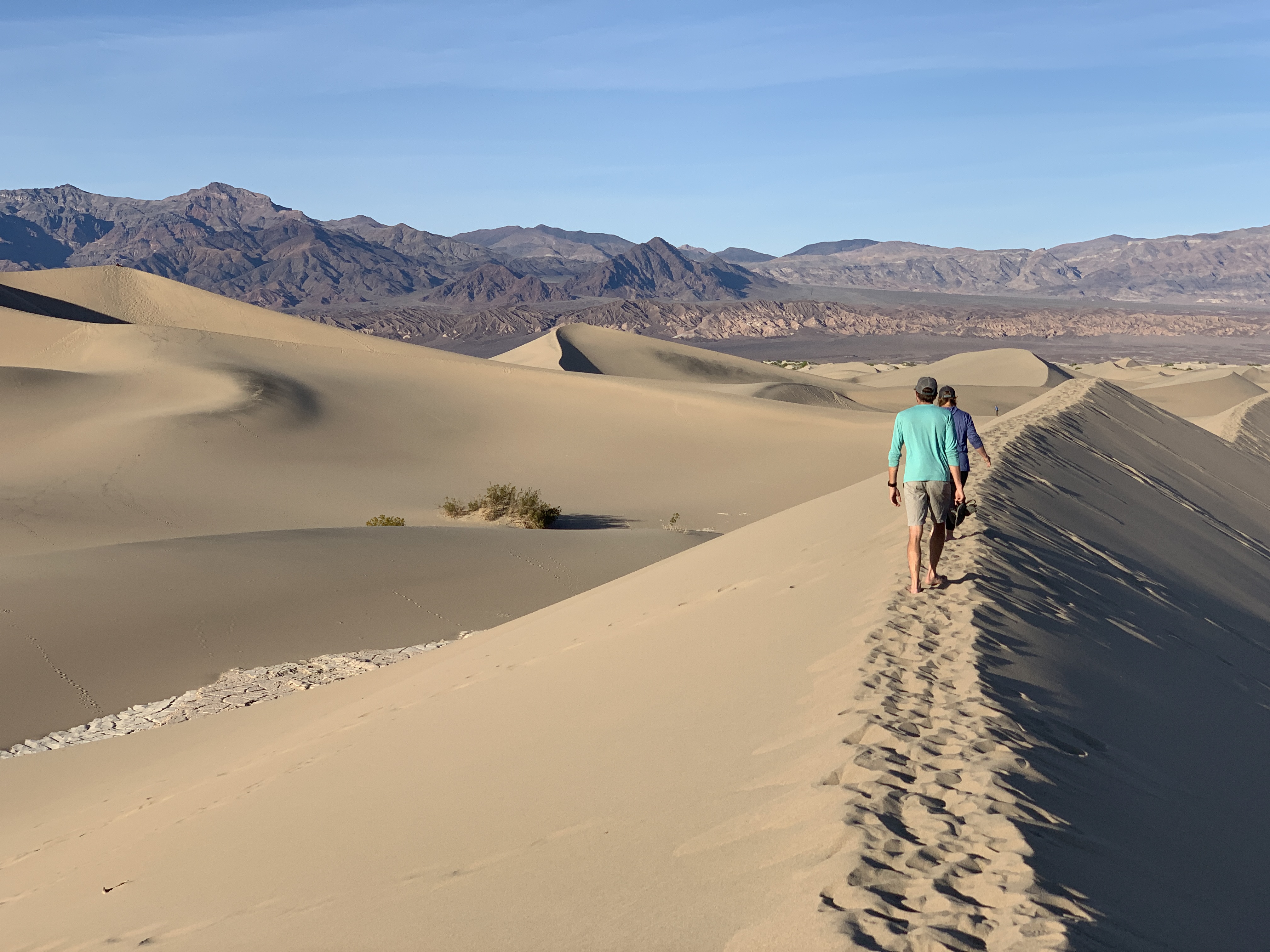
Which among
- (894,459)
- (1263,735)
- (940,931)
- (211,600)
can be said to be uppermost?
(894,459)

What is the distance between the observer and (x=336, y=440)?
27.4 meters

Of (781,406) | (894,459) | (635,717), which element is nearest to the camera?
→ (635,717)

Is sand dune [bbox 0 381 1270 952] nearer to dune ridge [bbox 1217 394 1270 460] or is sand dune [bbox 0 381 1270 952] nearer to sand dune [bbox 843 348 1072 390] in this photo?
dune ridge [bbox 1217 394 1270 460]

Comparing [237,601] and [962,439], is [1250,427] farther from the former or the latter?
[237,601]

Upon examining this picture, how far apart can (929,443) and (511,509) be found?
14357 millimetres

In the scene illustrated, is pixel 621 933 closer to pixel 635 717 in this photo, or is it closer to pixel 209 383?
pixel 635 717

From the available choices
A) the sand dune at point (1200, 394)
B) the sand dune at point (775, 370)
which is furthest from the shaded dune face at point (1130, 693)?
the sand dune at point (775, 370)

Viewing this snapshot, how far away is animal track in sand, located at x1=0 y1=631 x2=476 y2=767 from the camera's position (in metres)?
9.45

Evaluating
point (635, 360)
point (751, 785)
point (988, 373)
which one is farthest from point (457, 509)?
point (988, 373)

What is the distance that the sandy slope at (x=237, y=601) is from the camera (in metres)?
10.5

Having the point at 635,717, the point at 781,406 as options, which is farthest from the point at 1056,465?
the point at 781,406

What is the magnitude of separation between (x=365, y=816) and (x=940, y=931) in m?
2.89

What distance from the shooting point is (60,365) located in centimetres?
3578

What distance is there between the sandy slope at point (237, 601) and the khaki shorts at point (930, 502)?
7374 millimetres
